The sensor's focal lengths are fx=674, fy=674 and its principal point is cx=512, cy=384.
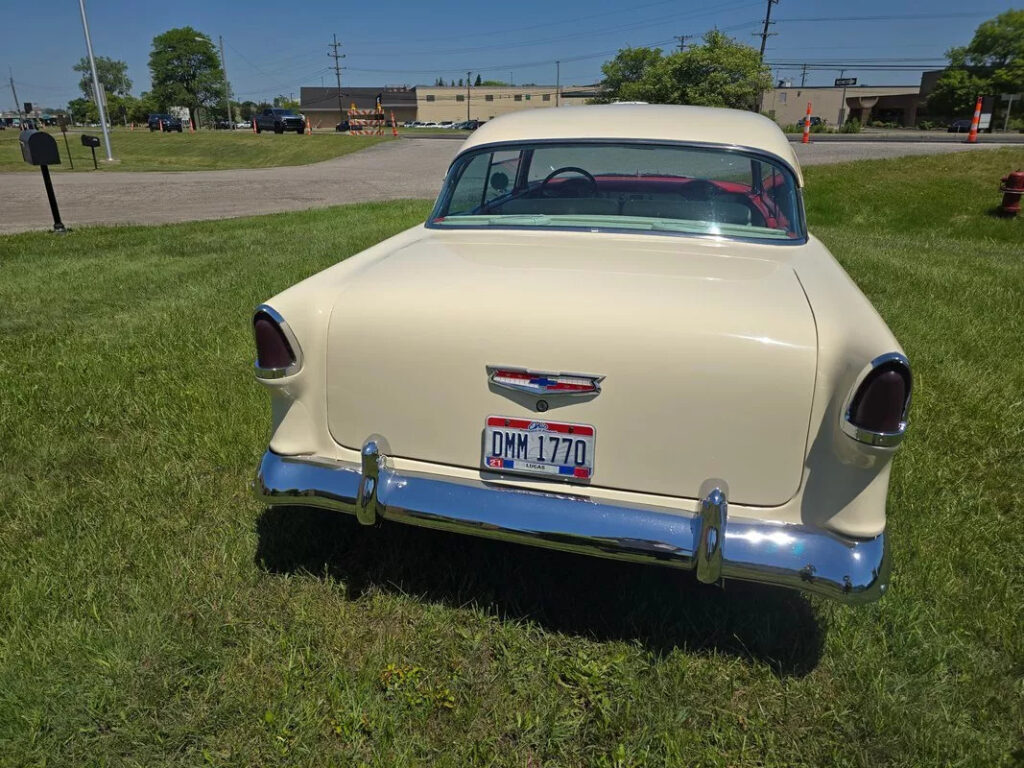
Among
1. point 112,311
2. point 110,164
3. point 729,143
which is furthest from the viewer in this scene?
point 110,164

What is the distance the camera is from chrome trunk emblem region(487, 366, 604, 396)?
191cm

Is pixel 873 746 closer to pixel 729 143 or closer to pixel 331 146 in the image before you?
pixel 729 143

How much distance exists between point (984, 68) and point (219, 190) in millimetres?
70696

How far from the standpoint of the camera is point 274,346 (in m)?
2.15

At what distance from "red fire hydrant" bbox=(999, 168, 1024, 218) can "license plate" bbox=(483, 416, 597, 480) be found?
11.5 meters

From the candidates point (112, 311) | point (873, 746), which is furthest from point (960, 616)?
point (112, 311)

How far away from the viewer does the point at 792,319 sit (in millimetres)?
1857

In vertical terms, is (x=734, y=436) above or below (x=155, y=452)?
above

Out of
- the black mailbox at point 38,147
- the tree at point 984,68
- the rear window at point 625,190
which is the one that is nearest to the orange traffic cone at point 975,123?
the rear window at point 625,190

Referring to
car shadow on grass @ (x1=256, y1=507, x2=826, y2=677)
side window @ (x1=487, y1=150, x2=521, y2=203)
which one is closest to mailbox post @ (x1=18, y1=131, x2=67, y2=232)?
side window @ (x1=487, y1=150, x2=521, y2=203)

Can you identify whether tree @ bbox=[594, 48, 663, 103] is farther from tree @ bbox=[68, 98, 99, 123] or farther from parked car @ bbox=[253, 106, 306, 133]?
tree @ bbox=[68, 98, 99, 123]

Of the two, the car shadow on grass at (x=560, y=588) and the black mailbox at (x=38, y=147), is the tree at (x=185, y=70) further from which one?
the car shadow on grass at (x=560, y=588)

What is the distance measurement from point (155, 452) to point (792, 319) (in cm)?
300

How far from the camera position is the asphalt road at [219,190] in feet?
37.8
